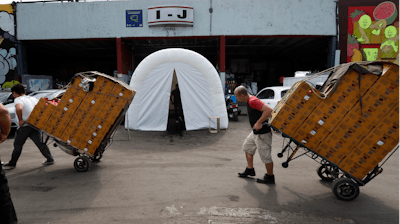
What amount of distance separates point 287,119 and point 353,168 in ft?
4.04

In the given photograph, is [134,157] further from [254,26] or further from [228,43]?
Answer: [228,43]

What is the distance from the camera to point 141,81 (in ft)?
31.0

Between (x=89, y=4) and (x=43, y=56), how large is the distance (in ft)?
34.5

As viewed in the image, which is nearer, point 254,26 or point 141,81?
point 141,81

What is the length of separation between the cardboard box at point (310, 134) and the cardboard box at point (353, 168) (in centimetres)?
49

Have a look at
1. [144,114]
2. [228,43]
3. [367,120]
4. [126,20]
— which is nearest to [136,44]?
[126,20]

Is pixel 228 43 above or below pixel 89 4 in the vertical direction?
below

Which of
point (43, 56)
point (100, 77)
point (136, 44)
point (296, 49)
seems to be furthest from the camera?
point (43, 56)

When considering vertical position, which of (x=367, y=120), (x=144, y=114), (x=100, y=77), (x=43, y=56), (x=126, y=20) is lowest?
(x=144, y=114)

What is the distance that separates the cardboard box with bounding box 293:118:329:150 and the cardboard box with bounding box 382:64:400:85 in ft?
3.65

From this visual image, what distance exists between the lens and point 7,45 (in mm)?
14664

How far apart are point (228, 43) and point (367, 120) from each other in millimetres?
14697

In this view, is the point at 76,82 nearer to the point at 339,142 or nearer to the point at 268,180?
the point at 268,180

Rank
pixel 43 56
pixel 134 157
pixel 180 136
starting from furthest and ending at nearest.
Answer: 1. pixel 43 56
2. pixel 180 136
3. pixel 134 157
